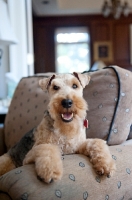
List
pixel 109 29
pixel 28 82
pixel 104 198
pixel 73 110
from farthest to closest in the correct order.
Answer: pixel 109 29 < pixel 28 82 < pixel 73 110 < pixel 104 198

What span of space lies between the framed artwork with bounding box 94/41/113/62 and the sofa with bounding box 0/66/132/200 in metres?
4.97

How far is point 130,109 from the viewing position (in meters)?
1.35

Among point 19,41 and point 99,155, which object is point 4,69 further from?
point 99,155

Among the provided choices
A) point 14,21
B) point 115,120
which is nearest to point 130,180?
point 115,120

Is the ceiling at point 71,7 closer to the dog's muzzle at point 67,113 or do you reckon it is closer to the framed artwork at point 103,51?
the framed artwork at point 103,51

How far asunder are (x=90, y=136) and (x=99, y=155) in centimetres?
38

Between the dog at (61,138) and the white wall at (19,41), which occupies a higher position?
the white wall at (19,41)

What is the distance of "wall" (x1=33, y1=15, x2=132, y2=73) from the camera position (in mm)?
6629

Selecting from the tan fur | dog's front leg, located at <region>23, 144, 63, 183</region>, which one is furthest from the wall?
dog's front leg, located at <region>23, 144, 63, 183</region>

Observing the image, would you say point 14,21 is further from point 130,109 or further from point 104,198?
point 104,198

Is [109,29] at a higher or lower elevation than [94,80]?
higher

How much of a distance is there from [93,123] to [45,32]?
5.56 m

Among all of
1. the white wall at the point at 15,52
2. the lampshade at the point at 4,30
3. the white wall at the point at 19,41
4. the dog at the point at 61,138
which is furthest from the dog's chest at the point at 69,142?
the white wall at the point at 19,41

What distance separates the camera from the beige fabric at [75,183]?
0.80 m
